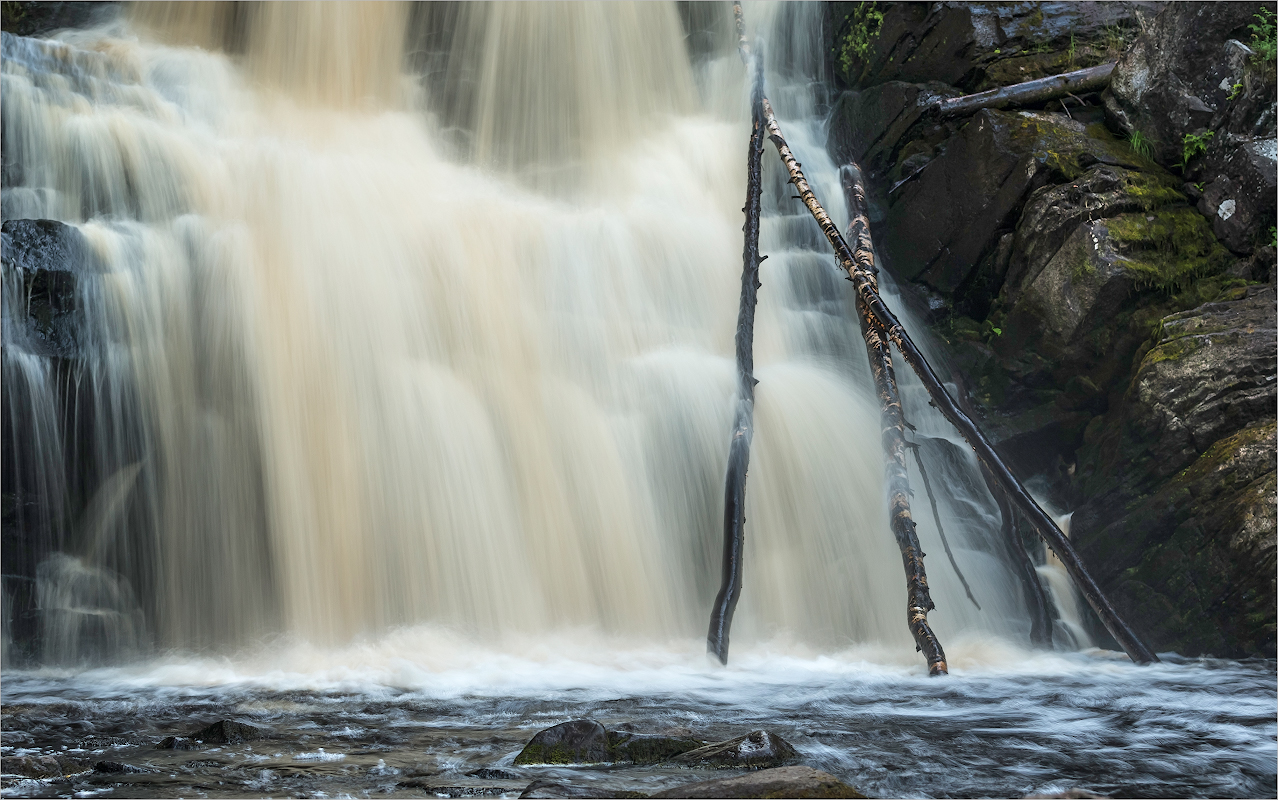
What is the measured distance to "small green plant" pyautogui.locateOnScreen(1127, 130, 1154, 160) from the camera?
6.94m

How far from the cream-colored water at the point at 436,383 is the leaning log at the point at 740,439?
34 cm

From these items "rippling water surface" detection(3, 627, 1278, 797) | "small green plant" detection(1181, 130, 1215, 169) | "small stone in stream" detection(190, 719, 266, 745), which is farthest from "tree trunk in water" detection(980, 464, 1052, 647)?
"small stone in stream" detection(190, 719, 266, 745)

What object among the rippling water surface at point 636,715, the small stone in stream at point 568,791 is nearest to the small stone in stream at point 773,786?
the small stone in stream at point 568,791

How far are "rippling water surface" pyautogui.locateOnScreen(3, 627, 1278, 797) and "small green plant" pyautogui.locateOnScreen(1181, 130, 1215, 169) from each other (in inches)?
150

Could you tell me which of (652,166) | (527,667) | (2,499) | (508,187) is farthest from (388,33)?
(527,667)

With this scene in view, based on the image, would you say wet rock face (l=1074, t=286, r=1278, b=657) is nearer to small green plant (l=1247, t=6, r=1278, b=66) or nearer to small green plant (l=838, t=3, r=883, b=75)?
small green plant (l=1247, t=6, r=1278, b=66)

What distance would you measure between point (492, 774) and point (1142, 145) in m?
6.78

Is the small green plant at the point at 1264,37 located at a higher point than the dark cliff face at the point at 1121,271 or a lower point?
higher

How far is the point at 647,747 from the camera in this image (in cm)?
308

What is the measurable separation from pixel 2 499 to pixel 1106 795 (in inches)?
238

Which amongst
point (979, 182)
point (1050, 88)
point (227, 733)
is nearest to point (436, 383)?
point (227, 733)

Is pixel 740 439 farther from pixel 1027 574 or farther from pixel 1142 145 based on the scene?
pixel 1142 145

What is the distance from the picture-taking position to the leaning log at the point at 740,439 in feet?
17.6

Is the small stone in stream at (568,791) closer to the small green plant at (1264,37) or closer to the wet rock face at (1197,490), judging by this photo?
the wet rock face at (1197,490)
